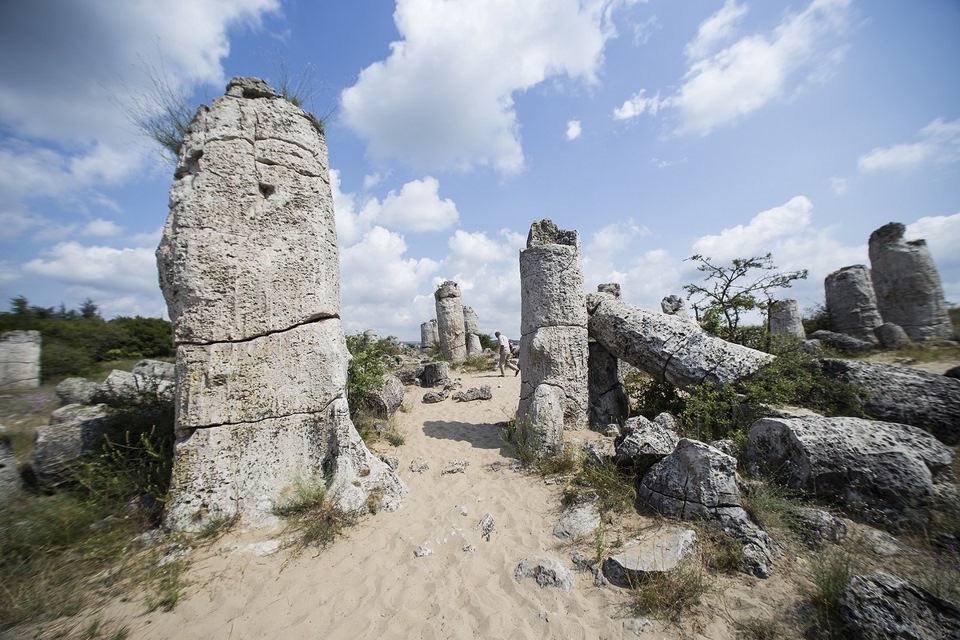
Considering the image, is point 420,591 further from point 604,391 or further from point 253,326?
point 604,391

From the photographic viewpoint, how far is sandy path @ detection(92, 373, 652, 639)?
241 centimetres

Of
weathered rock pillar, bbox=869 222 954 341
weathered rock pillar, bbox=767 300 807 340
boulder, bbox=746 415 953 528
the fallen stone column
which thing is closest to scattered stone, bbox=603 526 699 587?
boulder, bbox=746 415 953 528

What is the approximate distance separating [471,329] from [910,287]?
16.2 metres

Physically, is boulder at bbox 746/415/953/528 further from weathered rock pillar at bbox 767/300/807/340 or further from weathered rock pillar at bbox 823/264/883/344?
weathered rock pillar at bbox 823/264/883/344

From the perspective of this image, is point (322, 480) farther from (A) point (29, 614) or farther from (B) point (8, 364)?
(B) point (8, 364)

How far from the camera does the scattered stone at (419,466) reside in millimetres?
4829

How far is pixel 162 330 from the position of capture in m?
15.1

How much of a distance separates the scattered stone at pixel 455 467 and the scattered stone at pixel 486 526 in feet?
4.06

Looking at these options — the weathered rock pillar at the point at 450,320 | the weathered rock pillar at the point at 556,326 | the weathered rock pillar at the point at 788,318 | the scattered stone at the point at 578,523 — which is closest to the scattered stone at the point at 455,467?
the weathered rock pillar at the point at 556,326

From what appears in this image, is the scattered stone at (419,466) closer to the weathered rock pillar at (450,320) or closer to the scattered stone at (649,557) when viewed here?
the scattered stone at (649,557)

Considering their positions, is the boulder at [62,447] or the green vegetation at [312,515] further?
the boulder at [62,447]

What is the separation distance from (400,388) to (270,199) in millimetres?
4397

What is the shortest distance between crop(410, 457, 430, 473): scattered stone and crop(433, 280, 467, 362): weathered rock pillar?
10689mm

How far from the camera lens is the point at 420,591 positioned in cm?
273
